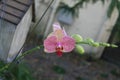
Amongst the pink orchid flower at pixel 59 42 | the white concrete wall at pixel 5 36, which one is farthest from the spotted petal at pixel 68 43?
the white concrete wall at pixel 5 36

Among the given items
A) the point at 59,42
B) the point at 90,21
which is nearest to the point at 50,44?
the point at 59,42

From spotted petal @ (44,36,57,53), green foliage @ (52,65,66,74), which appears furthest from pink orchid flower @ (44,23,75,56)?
green foliage @ (52,65,66,74)

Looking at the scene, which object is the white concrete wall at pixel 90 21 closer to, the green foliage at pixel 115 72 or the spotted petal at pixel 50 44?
the green foliage at pixel 115 72

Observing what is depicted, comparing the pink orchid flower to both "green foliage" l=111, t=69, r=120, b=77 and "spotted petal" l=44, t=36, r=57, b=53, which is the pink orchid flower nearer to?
"spotted petal" l=44, t=36, r=57, b=53

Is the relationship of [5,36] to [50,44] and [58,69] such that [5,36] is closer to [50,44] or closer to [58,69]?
[50,44]

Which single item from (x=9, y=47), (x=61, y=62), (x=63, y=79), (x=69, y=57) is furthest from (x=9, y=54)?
(x=69, y=57)

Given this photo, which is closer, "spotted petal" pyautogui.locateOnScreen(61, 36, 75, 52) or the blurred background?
"spotted petal" pyautogui.locateOnScreen(61, 36, 75, 52)

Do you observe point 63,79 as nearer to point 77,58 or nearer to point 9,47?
point 77,58

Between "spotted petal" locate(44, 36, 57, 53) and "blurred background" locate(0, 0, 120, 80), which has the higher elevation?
"spotted petal" locate(44, 36, 57, 53)
